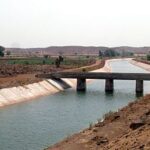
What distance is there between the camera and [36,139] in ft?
110

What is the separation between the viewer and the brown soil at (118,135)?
65.3 ft

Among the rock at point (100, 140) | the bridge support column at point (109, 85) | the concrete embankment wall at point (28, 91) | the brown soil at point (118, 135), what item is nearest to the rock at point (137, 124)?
the brown soil at point (118, 135)

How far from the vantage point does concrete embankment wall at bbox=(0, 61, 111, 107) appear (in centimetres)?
5828

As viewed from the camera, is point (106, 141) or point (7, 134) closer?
point (106, 141)

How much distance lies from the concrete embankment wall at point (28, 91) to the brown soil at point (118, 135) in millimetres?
25501

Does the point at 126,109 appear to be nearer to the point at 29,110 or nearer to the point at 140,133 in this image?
the point at 140,133

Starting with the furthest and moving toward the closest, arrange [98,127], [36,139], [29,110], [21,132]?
1. [29,110]
2. [21,132]
3. [36,139]
4. [98,127]

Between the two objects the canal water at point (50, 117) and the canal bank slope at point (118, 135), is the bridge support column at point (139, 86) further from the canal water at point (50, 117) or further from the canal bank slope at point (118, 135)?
the canal bank slope at point (118, 135)

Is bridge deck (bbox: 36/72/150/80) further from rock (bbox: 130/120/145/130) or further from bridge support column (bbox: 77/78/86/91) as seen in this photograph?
rock (bbox: 130/120/145/130)

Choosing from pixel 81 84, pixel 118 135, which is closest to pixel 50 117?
pixel 118 135

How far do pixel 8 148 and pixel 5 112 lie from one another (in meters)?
18.2

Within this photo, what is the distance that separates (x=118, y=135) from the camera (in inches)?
1008

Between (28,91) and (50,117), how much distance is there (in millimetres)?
21616

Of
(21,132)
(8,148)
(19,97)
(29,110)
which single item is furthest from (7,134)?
(19,97)
